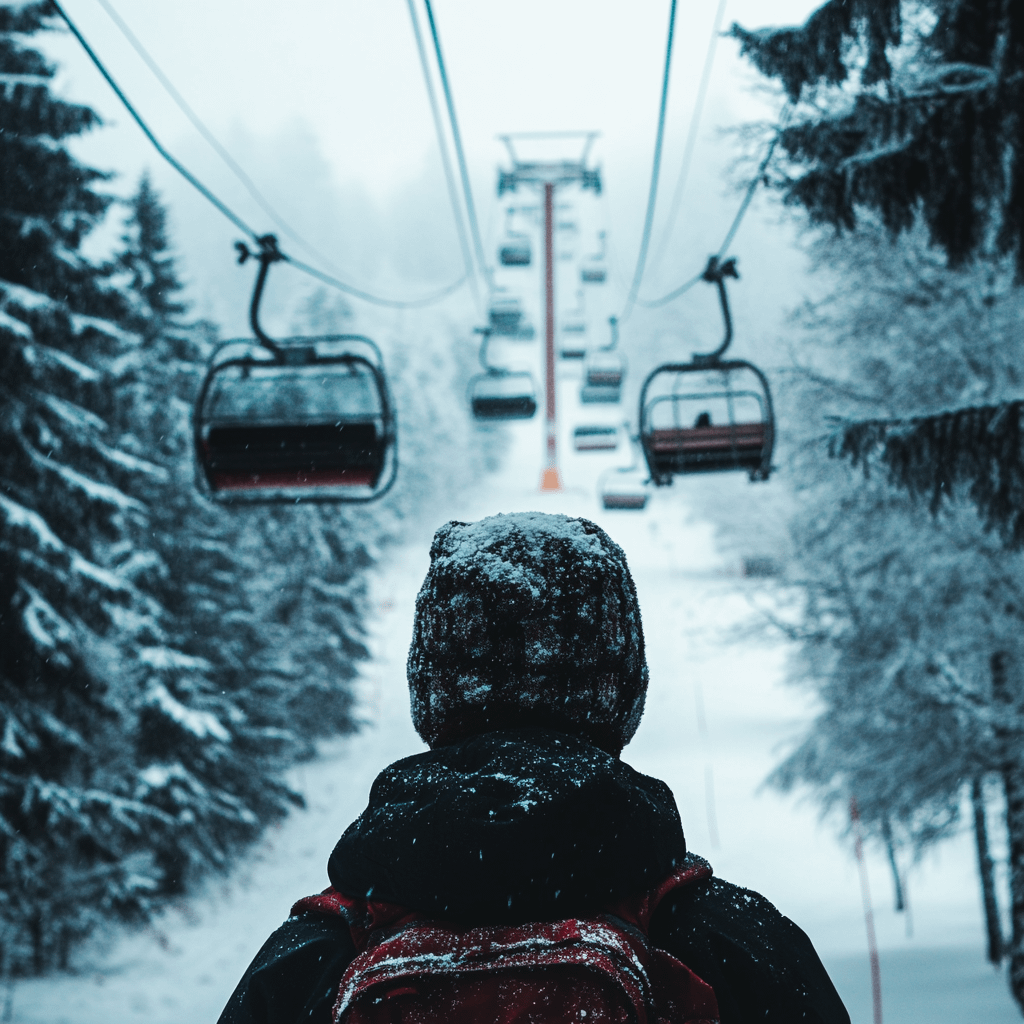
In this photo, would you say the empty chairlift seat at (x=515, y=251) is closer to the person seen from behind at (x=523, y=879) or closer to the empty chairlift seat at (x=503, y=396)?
the empty chairlift seat at (x=503, y=396)

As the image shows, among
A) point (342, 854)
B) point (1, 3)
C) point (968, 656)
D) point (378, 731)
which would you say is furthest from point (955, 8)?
point (378, 731)

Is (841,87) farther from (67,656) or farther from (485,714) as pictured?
(67,656)

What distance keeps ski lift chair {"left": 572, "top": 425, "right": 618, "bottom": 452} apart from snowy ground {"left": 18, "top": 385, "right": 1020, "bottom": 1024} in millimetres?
3478

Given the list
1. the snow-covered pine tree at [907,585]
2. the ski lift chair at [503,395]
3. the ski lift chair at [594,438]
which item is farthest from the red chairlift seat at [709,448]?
the ski lift chair at [594,438]

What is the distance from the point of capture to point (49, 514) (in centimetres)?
916

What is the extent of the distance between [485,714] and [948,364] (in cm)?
931

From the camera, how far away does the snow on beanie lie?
5.66ft

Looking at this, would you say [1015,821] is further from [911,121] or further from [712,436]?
[911,121]

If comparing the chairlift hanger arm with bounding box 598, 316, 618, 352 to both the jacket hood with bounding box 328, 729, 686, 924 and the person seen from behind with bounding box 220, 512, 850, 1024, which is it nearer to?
the person seen from behind with bounding box 220, 512, 850, 1024

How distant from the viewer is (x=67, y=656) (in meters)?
8.70

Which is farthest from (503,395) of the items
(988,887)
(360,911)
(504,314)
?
(360,911)

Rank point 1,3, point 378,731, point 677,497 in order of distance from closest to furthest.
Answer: point 1,3, point 378,731, point 677,497

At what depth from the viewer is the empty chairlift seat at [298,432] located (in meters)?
5.03

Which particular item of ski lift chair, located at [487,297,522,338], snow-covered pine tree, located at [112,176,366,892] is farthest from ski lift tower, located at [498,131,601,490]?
snow-covered pine tree, located at [112,176,366,892]
